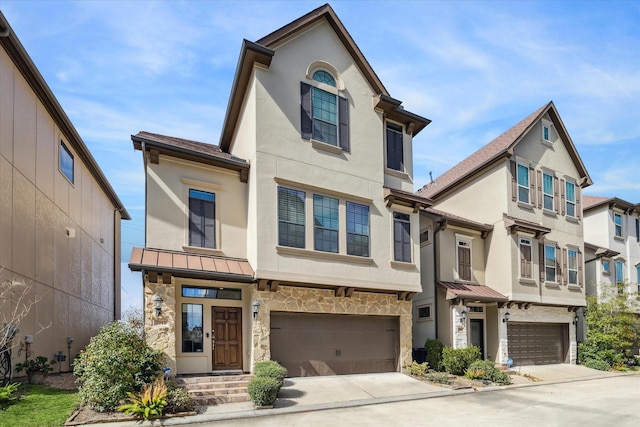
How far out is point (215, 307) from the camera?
47.3 ft

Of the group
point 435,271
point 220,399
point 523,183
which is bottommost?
point 220,399

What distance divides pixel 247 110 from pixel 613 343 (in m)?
21.6

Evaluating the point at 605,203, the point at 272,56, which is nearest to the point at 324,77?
the point at 272,56

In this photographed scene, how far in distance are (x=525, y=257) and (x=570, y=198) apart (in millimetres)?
5693

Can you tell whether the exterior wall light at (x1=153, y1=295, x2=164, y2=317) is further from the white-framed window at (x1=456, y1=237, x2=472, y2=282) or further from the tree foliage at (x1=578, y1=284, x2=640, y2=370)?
the tree foliage at (x1=578, y1=284, x2=640, y2=370)

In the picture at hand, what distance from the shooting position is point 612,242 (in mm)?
28297

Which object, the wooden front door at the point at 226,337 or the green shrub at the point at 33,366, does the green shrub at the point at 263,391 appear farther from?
the green shrub at the point at 33,366

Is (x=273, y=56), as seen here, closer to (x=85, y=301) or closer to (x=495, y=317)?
(x=85, y=301)

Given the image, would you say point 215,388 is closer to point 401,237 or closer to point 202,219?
point 202,219

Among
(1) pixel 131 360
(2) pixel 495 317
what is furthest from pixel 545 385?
(1) pixel 131 360

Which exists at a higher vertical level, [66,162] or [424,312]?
[66,162]

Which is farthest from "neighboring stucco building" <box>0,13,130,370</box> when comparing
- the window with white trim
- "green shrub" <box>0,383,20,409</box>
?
the window with white trim

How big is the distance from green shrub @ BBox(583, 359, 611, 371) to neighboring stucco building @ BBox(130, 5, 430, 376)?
457 inches

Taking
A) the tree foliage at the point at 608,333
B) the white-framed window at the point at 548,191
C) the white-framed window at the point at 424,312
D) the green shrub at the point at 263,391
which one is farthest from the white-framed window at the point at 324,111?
the tree foliage at the point at 608,333
